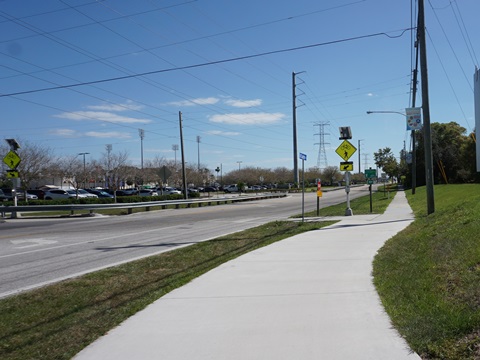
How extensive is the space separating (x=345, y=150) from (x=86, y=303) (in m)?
16.6

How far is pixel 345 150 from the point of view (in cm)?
2156

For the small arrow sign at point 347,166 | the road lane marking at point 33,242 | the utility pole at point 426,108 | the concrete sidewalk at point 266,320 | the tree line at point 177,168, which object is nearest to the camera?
the concrete sidewalk at point 266,320

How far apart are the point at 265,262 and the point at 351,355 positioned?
522 cm

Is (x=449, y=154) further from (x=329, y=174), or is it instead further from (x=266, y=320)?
(x=329, y=174)

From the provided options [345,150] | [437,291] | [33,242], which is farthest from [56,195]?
[437,291]

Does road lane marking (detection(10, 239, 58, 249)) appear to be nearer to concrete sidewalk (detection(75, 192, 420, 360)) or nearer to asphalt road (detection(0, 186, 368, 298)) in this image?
asphalt road (detection(0, 186, 368, 298))

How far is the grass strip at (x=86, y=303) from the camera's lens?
5164 millimetres

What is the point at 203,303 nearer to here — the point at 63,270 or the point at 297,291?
the point at 297,291

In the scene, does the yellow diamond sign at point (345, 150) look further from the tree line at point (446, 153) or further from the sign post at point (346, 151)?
the tree line at point (446, 153)

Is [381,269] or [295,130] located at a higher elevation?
[295,130]

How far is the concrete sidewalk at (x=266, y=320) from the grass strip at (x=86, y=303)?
343 millimetres

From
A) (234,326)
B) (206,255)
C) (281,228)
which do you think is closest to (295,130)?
(281,228)

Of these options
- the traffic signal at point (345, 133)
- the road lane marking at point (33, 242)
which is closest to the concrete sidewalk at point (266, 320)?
the road lane marking at point (33, 242)

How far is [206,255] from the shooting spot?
1135 centimetres
